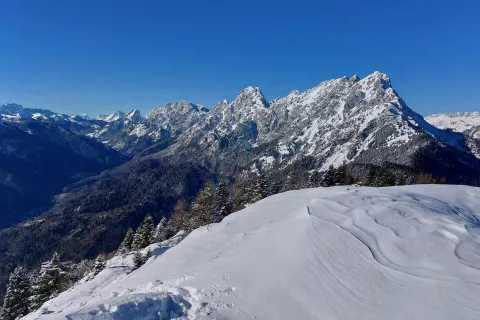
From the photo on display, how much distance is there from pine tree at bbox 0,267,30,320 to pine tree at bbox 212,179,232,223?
3113cm

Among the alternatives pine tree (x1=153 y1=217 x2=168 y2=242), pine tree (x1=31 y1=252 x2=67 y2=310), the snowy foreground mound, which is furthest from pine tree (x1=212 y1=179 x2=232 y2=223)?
the snowy foreground mound

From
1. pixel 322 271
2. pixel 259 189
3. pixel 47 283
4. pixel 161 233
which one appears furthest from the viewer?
pixel 259 189

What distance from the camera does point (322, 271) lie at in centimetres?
2136

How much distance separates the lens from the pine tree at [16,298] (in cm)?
4766

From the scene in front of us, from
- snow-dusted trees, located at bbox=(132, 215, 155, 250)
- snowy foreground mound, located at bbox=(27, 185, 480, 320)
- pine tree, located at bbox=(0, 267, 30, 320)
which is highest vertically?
snowy foreground mound, located at bbox=(27, 185, 480, 320)

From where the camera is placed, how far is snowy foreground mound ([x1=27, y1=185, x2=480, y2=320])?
57.5 feet

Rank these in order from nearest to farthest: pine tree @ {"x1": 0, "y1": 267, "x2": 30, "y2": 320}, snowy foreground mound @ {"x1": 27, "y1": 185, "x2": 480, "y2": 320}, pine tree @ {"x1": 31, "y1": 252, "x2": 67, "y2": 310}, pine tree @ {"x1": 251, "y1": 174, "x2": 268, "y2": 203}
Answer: snowy foreground mound @ {"x1": 27, "y1": 185, "x2": 480, "y2": 320} < pine tree @ {"x1": 31, "y1": 252, "x2": 67, "y2": 310} < pine tree @ {"x1": 0, "y1": 267, "x2": 30, "y2": 320} < pine tree @ {"x1": 251, "y1": 174, "x2": 268, "y2": 203}

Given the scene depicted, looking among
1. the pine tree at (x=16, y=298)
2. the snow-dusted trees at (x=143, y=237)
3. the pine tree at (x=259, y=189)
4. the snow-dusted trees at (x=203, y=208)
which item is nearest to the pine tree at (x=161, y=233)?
the snow-dusted trees at (x=143, y=237)

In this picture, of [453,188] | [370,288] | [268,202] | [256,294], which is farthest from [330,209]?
[453,188]

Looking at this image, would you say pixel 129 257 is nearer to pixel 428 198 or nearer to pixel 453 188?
pixel 428 198

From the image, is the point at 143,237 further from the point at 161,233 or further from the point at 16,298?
the point at 16,298

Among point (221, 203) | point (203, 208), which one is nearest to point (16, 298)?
point (203, 208)

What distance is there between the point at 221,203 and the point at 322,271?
4400cm

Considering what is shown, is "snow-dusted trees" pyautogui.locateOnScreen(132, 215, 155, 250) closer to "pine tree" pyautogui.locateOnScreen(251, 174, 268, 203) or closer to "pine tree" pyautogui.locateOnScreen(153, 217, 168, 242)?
"pine tree" pyautogui.locateOnScreen(153, 217, 168, 242)
